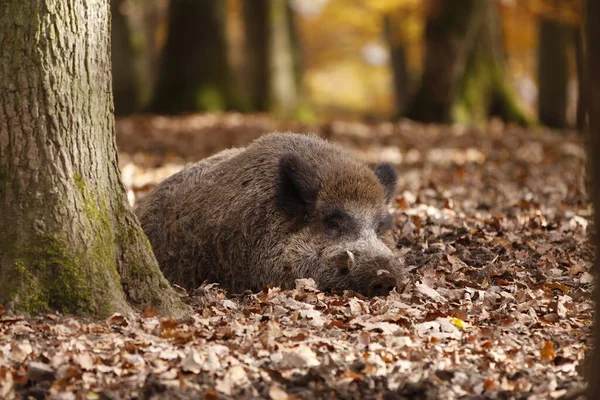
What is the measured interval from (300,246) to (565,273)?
99.1 inches

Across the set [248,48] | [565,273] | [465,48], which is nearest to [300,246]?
[565,273]

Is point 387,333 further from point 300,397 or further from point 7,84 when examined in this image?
point 7,84

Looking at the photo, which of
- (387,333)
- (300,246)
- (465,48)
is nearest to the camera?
(387,333)

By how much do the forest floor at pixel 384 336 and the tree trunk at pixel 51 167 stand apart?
29 cm

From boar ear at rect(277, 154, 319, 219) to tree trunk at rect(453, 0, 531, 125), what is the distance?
50.3 feet

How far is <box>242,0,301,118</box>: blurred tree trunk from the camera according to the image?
25781 millimetres

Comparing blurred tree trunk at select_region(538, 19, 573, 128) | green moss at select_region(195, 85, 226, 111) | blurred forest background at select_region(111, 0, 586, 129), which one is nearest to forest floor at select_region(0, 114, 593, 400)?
blurred forest background at select_region(111, 0, 586, 129)

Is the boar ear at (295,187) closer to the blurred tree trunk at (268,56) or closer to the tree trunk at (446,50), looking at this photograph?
the tree trunk at (446,50)

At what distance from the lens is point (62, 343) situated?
5594 mm

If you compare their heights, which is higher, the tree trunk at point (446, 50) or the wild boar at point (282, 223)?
the tree trunk at point (446, 50)

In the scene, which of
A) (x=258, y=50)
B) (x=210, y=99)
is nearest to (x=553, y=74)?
(x=258, y=50)

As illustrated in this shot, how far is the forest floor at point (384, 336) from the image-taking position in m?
5.25

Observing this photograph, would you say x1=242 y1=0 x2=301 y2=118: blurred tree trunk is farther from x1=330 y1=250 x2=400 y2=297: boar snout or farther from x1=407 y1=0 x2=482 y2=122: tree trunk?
x1=330 y1=250 x2=400 y2=297: boar snout

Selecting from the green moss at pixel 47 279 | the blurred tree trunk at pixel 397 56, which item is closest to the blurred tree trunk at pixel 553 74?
the blurred tree trunk at pixel 397 56
